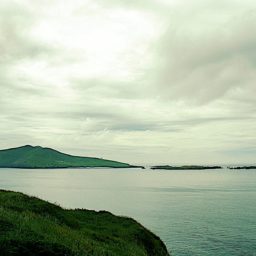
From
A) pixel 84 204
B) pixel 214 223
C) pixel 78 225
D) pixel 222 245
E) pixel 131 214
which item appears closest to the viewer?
pixel 78 225

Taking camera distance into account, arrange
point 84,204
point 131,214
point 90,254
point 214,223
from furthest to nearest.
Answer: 1. point 84,204
2. point 131,214
3. point 214,223
4. point 90,254

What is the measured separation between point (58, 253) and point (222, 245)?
127ft

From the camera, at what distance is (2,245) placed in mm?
21766

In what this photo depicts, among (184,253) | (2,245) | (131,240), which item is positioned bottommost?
(184,253)

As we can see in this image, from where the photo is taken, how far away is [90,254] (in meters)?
24.3

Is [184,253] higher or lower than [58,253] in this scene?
lower

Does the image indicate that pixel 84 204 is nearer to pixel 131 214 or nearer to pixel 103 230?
pixel 131 214

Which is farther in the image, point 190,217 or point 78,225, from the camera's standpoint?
point 190,217

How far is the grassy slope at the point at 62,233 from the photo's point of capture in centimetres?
2302

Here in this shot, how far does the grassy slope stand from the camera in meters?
23.0

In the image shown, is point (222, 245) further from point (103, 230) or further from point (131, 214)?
point (131, 214)

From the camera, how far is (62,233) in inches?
1091

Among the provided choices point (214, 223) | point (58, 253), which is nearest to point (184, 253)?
point (214, 223)

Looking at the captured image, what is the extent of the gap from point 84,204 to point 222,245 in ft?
219
